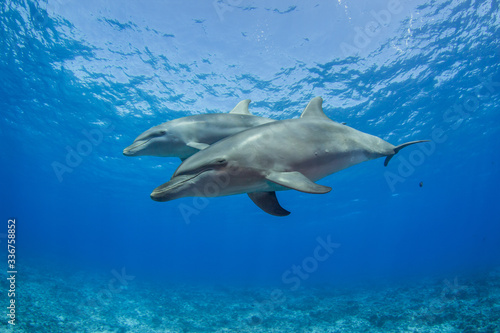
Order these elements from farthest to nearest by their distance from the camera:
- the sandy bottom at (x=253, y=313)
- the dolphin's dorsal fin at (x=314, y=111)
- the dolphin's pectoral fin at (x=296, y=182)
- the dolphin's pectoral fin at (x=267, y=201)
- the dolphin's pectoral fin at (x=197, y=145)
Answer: the sandy bottom at (x=253, y=313)
the dolphin's dorsal fin at (x=314, y=111)
the dolphin's pectoral fin at (x=197, y=145)
the dolphin's pectoral fin at (x=267, y=201)
the dolphin's pectoral fin at (x=296, y=182)

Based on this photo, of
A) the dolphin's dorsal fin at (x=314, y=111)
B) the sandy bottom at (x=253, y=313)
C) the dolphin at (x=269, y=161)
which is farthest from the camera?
the sandy bottom at (x=253, y=313)

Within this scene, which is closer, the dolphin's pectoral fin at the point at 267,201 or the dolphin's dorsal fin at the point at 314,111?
the dolphin's pectoral fin at the point at 267,201

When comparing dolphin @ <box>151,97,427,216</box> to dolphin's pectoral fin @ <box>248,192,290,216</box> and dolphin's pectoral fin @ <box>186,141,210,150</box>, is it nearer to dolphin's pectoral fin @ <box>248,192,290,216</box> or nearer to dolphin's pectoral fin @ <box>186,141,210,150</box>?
dolphin's pectoral fin @ <box>248,192,290,216</box>

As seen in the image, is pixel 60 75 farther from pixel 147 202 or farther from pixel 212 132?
pixel 147 202

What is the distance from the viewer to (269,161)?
3271 mm

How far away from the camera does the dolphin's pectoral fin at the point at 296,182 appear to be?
2.65m

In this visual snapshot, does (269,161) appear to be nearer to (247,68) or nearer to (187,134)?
(187,134)

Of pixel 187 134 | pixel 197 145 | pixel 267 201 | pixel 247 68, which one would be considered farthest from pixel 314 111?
pixel 247 68

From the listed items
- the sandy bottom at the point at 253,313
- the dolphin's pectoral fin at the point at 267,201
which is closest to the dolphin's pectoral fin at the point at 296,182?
the dolphin's pectoral fin at the point at 267,201

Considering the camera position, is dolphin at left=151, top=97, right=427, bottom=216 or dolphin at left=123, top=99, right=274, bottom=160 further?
dolphin at left=123, top=99, right=274, bottom=160

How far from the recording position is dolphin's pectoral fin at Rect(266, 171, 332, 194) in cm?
265

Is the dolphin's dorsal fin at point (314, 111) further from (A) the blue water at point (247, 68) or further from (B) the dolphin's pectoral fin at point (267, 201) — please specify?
(A) the blue water at point (247, 68)

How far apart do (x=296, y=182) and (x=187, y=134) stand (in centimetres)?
256

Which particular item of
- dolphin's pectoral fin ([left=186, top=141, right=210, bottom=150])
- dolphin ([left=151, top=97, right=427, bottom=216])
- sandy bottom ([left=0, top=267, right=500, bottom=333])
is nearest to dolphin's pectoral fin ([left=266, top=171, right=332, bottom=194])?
dolphin ([left=151, top=97, right=427, bottom=216])
